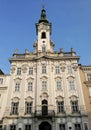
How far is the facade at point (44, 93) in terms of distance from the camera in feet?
118

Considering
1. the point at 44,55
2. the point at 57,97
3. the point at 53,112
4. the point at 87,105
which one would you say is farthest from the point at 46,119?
the point at 44,55

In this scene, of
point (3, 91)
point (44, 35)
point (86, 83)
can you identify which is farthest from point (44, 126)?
point (44, 35)

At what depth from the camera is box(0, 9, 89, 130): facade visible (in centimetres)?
3591

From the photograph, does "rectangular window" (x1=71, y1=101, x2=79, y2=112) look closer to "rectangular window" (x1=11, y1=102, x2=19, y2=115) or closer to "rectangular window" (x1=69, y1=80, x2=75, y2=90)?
"rectangular window" (x1=69, y1=80, x2=75, y2=90)

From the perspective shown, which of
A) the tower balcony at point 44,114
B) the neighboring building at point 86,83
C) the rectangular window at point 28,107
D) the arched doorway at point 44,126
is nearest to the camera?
the tower balcony at point 44,114

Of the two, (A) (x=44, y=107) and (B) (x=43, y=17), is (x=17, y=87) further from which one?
(B) (x=43, y=17)

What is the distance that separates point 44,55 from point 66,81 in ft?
27.2

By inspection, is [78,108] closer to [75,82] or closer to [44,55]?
[75,82]

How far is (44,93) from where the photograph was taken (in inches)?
1551

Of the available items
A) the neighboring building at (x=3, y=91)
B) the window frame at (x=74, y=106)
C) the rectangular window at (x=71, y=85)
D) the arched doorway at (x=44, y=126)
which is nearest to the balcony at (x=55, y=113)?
the window frame at (x=74, y=106)

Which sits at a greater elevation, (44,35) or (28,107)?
(44,35)

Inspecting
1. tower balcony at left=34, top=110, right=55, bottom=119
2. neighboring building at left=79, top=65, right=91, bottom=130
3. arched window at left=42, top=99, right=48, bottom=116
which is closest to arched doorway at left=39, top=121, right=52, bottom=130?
tower balcony at left=34, top=110, right=55, bottom=119

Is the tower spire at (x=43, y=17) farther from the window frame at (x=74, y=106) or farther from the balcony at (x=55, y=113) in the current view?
the balcony at (x=55, y=113)

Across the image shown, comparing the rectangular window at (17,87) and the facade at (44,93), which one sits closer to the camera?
the facade at (44,93)
